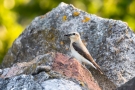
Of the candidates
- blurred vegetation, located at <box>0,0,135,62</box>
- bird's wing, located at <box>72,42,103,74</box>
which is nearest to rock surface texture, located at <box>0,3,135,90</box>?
bird's wing, located at <box>72,42,103,74</box>

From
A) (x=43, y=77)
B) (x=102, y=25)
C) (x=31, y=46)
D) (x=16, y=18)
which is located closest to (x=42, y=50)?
(x=31, y=46)

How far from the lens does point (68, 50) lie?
11.9 metres

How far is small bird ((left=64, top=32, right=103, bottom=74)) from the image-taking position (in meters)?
11.0

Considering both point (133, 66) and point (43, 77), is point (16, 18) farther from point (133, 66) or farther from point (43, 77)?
point (43, 77)

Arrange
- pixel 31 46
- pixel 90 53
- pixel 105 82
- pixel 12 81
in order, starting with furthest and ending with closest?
pixel 31 46 → pixel 90 53 → pixel 105 82 → pixel 12 81

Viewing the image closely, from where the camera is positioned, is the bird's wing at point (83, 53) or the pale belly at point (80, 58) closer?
the bird's wing at point (83, 53)

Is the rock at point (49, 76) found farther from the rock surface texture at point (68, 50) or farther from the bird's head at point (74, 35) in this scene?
the bird's head at point (74, 35)

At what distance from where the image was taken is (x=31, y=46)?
38.8 ft

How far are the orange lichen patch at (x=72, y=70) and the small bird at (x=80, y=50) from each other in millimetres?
1324

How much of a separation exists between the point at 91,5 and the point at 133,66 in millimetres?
9594

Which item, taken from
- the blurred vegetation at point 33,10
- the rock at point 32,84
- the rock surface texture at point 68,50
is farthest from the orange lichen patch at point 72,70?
the blurred vegetation at point 33,10

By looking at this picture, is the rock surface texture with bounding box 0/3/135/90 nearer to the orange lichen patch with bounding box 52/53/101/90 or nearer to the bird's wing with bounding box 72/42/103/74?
the orange lichen patch with bounding box 52/53/101/90

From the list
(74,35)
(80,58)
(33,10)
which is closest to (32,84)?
(74,35)

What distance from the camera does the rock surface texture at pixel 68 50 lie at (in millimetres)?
9117
